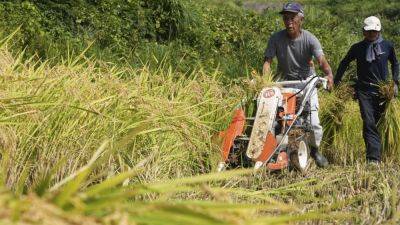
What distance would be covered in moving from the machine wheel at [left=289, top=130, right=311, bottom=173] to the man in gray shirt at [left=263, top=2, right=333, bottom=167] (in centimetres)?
21

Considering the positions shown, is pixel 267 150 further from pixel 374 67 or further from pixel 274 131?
pixel 374 67

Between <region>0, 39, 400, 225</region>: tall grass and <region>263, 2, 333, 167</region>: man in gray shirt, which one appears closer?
<region>0, 39, 400, 225</region>: tall grass

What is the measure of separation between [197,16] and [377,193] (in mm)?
8181

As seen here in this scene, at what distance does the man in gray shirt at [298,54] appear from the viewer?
5.85 m

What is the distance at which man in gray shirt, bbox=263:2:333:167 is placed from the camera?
585 centimetres

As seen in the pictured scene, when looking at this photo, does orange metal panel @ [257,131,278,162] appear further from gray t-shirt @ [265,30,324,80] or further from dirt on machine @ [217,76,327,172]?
gray t-shirt @ [265,30,324,80]

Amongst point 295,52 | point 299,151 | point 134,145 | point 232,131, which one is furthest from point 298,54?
point 134,145

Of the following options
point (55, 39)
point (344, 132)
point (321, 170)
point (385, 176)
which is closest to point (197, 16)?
point (55, 39)

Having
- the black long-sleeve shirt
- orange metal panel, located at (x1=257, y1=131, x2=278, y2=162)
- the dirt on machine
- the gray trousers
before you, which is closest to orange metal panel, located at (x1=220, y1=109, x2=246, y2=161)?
the dirt on machine

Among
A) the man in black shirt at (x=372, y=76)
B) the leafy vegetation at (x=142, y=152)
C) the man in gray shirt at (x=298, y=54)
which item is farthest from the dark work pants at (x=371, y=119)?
the man in gray shirt at (x=298, y=54)

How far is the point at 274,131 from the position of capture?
5359 mm

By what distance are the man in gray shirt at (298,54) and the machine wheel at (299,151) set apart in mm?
207

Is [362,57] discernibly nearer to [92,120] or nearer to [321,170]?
[321,170]

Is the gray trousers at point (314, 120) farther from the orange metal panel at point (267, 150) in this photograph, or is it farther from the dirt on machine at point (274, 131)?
the orange metal panel at point (267, 150)
